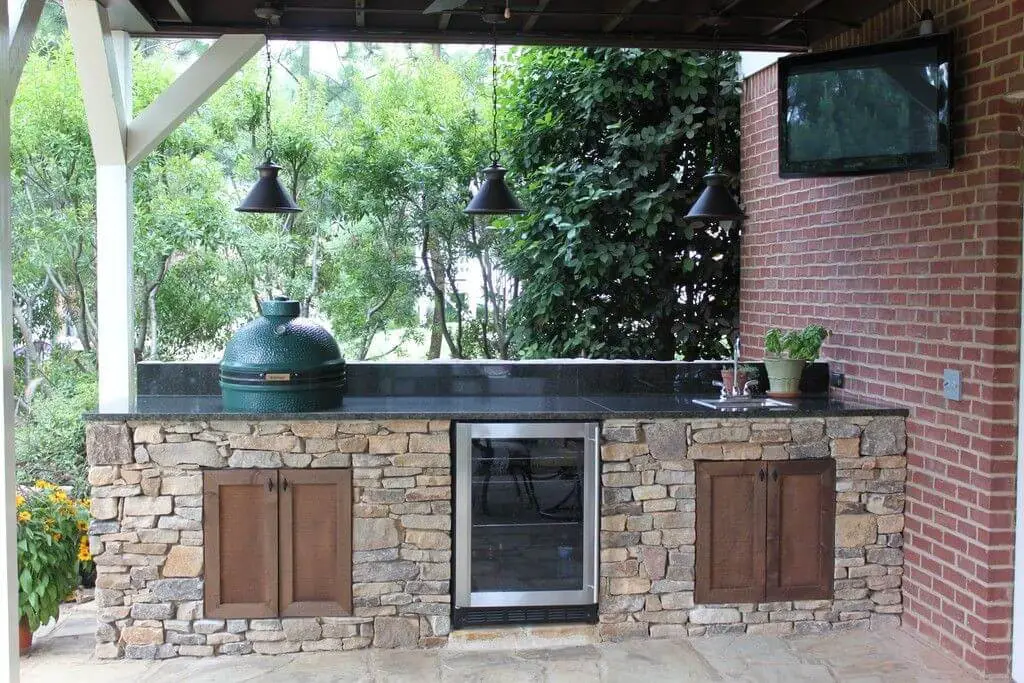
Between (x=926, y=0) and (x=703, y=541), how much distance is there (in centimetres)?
249

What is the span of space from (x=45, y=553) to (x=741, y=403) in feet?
10.3

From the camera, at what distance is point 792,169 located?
15.4 feet

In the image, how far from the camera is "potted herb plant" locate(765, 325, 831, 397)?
15.8ft

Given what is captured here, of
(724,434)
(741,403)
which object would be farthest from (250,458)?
(741,403)

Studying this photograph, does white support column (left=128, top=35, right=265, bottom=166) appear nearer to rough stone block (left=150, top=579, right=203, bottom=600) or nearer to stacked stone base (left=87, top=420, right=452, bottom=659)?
stacked stone base (left=87, top=420, right=452, bottom=659)

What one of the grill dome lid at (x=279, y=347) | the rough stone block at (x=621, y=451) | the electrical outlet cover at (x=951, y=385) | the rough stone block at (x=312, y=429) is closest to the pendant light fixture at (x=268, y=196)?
the grill dome lid at (x=279, y=347)

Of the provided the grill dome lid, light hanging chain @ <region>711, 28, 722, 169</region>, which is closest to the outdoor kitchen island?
the grill dome lid

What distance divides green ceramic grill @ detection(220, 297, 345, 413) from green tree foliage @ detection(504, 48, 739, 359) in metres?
2.68

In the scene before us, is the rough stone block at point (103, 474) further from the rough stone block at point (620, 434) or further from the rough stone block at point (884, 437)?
the rough stone block at point (884, 437)

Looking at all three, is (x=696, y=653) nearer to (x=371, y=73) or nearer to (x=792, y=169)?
(x=792, y=169)

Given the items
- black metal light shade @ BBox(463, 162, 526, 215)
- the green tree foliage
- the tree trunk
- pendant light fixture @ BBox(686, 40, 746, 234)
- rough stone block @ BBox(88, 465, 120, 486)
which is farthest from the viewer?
the tree trunk

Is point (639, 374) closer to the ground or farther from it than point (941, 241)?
closer to the ground

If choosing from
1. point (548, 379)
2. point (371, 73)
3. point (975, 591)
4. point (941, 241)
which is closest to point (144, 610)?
point (548, 379)

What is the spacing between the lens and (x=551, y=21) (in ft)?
16.3
